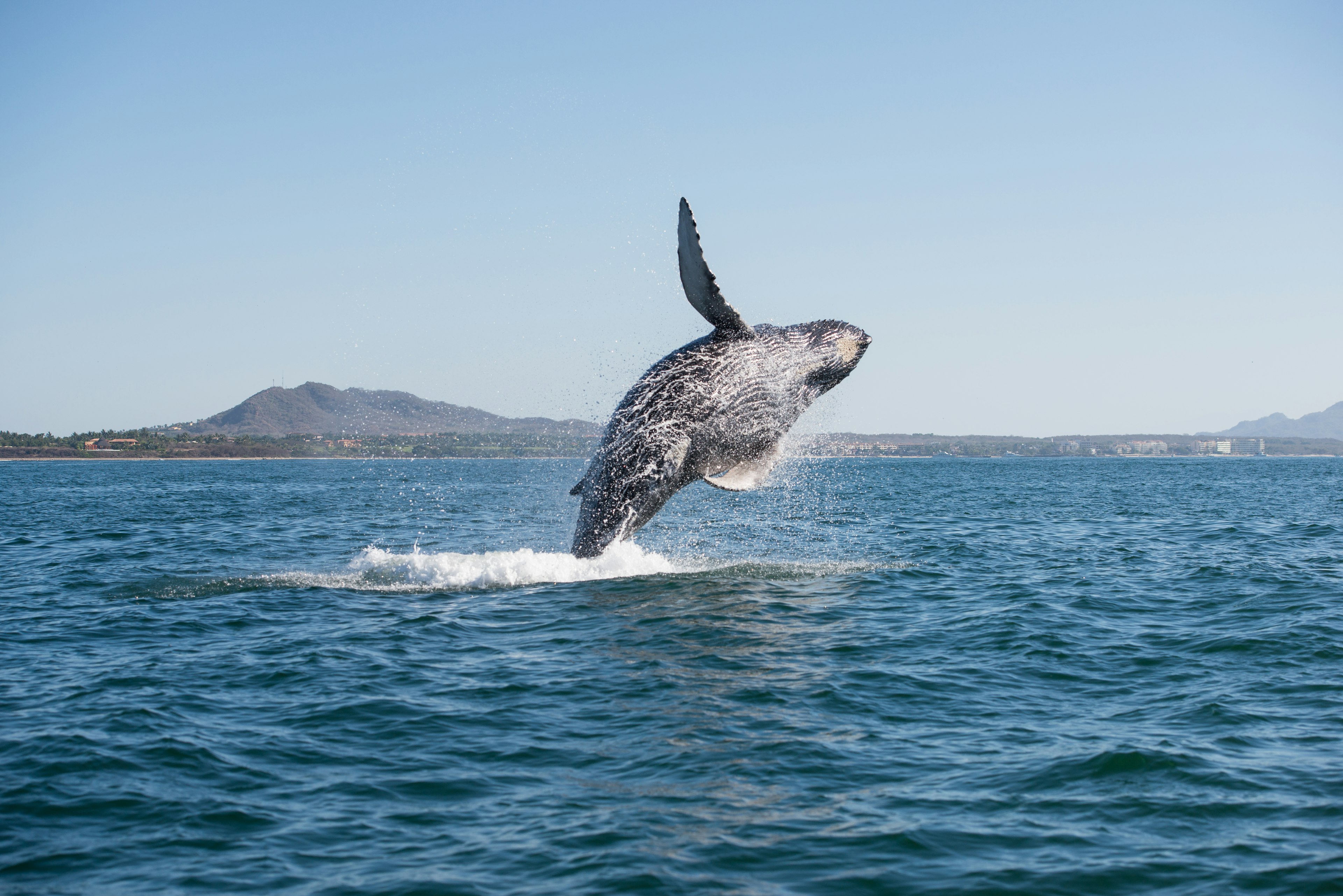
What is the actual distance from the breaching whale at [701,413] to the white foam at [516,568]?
2.15 meters

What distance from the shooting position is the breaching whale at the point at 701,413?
14.0 meters

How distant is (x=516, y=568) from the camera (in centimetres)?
1777

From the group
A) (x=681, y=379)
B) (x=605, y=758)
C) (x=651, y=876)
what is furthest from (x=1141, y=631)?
(x=651, y=876)

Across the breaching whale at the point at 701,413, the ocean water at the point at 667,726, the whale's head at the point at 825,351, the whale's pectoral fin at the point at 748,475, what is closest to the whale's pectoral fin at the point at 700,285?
the breaching whale at the point at 701,413

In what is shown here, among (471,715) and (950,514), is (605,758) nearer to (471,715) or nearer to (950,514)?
(471,715)

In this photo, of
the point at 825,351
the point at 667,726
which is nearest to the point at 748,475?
the point at 825,351

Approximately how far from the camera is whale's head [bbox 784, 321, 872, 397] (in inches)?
595

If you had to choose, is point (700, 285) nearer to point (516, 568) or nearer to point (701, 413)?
point (701, 413)

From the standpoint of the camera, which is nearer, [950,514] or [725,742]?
[725,742]

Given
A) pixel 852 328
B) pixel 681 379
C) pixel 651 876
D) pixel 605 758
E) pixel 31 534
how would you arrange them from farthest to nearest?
pixel 31 534
pixel 852 328
pixel 681 379
pixel 605 758
pixel 651 876

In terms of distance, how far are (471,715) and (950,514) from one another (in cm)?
3447

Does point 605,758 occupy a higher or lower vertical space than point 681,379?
lower

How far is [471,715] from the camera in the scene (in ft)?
32.0

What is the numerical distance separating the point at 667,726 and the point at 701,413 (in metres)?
5.92
